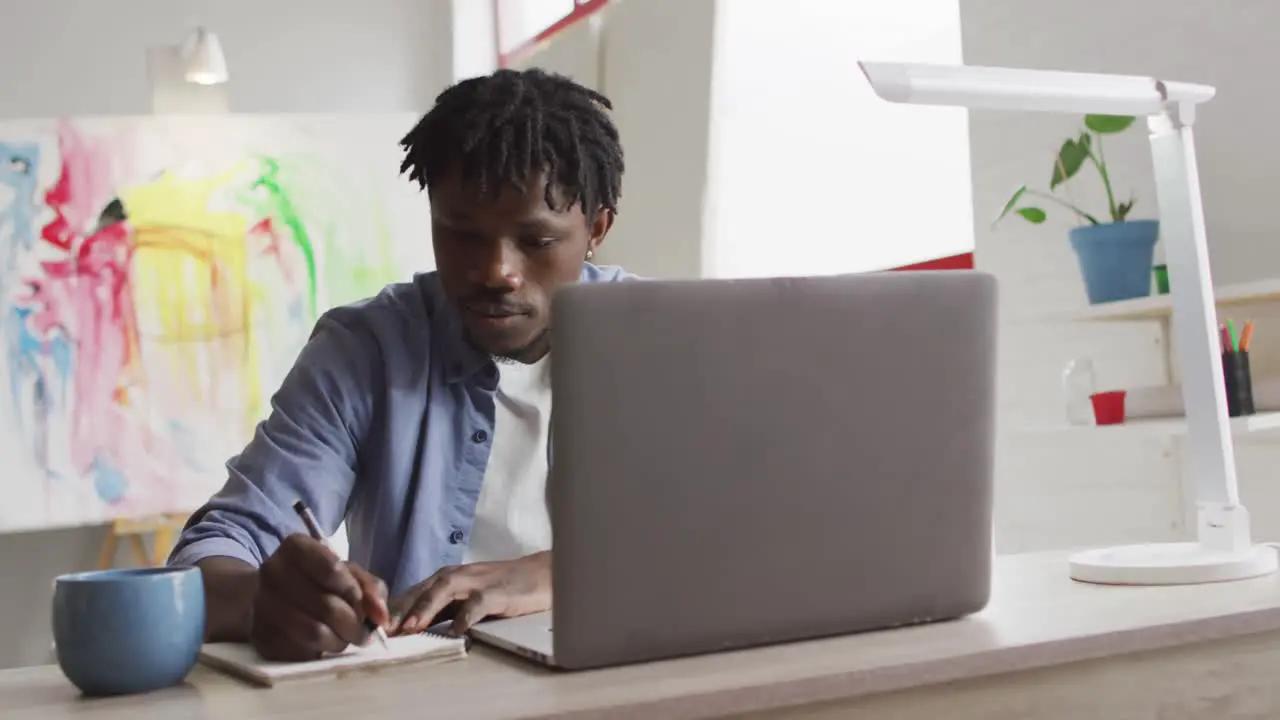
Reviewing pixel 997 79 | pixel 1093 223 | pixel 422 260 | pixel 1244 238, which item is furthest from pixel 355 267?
pixel 997 79

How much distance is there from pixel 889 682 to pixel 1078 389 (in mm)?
1532

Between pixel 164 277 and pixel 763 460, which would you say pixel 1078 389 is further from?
pixel 164 277

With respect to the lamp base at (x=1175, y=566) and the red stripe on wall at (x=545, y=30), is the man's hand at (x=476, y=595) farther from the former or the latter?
the red stripe on wall at (x=545, y=30)

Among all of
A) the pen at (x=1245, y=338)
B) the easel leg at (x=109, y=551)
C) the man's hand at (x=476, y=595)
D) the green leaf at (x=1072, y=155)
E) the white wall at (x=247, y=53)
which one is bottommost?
the easel leg at (x=109, y=551)

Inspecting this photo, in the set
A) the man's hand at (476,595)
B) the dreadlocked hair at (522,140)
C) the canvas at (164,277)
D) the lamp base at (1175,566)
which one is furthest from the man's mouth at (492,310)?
the canvas at (164,277)

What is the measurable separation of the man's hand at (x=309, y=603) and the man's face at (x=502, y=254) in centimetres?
42

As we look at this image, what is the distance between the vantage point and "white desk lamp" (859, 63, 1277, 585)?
104 centimetres

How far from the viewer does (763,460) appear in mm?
789

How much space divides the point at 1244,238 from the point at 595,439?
1487 mm

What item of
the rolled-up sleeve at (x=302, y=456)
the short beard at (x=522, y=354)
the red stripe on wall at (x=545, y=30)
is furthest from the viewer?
the red stripe on wall at (x=545, y=30)

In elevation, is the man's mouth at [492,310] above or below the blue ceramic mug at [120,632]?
above

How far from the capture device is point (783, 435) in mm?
792

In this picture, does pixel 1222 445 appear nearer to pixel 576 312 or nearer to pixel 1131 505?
pixel 576 312

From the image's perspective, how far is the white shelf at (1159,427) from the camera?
1.61 metres
